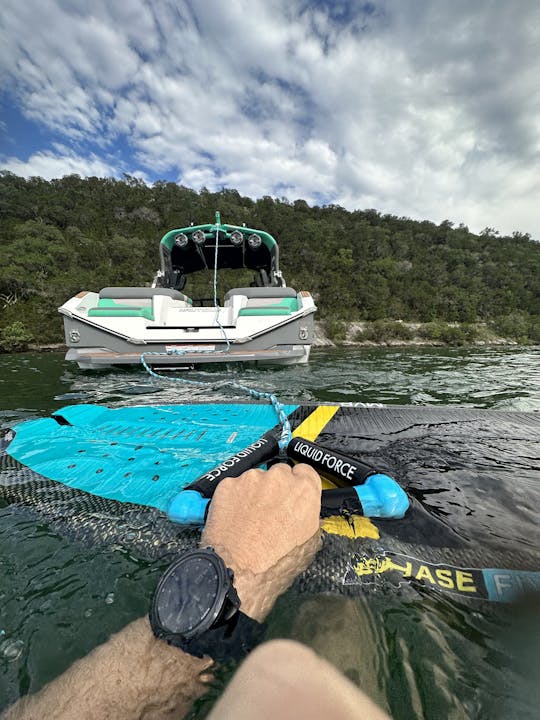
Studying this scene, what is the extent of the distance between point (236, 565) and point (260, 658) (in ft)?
0.65

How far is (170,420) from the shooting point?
2.39 m

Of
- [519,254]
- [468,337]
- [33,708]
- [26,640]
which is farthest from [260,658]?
[519,254]

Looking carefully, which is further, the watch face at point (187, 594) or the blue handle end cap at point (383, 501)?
the blue handle end cap at point (383, 501)

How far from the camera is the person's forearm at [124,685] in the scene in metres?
0.58

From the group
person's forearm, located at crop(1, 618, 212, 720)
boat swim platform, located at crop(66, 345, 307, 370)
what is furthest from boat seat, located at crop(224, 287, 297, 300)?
person's forearm, located at crop(1, 618, 212, 720)

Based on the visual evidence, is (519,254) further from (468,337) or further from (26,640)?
(26,640)

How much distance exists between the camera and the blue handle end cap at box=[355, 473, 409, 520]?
43.9 inches

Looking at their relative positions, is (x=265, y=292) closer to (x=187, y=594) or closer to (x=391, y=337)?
(x=187, y=594)

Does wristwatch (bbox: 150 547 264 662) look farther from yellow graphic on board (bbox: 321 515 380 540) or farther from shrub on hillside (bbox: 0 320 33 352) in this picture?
shrub on hillside (bbox: 0 320 33 352)

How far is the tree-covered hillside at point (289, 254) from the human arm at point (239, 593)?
50.7ft

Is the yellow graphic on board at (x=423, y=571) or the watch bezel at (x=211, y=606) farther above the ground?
the watch bezel at (x=211, y=606)

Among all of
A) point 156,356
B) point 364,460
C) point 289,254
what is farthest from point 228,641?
point 289,254

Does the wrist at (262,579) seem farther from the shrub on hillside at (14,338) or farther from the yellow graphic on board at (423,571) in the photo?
the shrub on hillside at (14,338)

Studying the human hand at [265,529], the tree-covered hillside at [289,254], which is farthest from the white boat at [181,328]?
the tree-covered hillside at [289,254]
